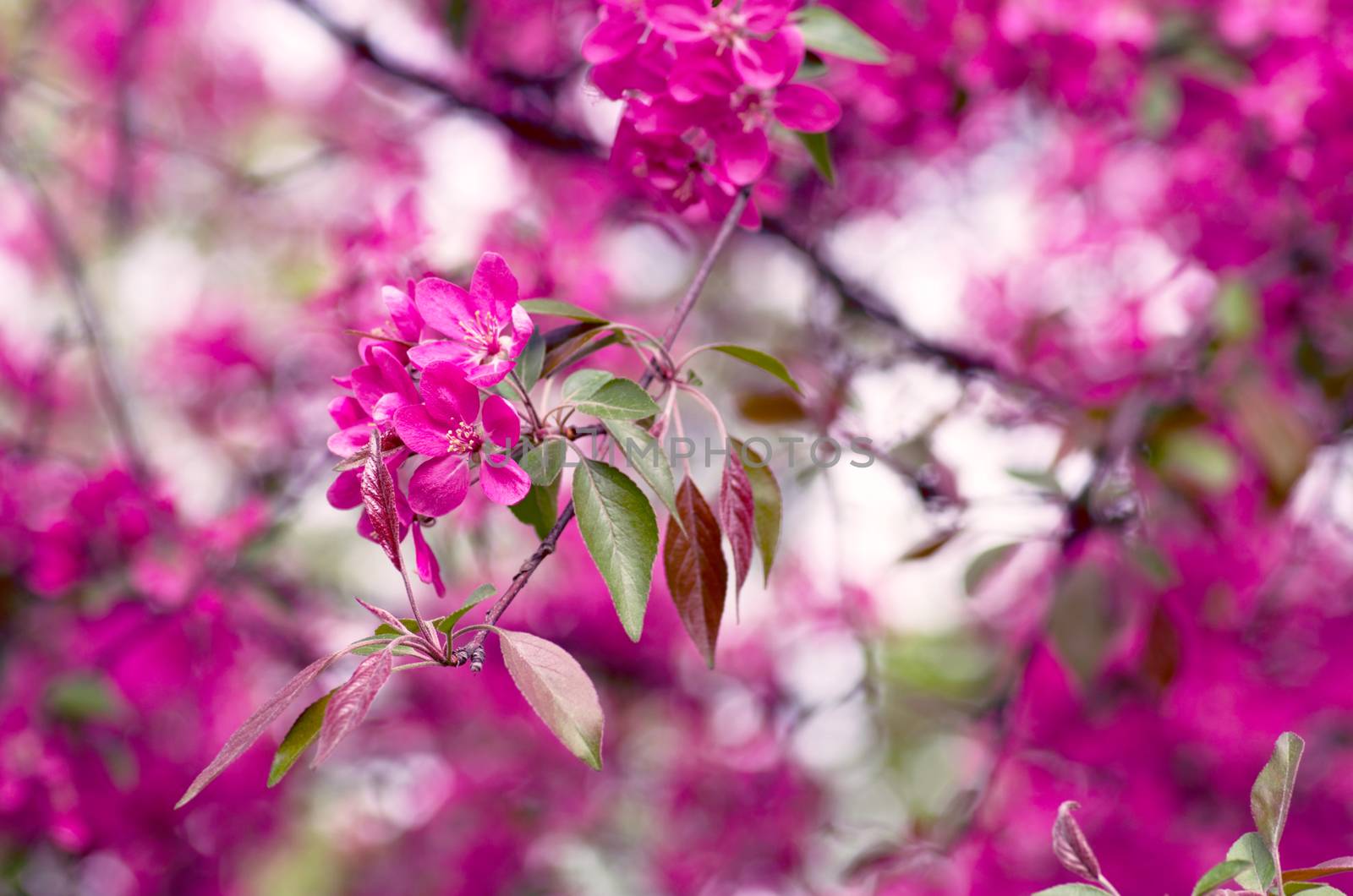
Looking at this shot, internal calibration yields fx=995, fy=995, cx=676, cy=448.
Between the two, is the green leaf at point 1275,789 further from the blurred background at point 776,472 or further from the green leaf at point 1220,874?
the blurred background at point 776,472

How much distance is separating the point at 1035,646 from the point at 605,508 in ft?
2.90

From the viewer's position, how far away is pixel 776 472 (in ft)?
5.87

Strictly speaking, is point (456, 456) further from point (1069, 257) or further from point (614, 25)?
point (1069, 257)

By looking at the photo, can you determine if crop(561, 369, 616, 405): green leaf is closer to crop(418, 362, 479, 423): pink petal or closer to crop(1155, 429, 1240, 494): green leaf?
crop(418, 362, 479, 423): pink petal

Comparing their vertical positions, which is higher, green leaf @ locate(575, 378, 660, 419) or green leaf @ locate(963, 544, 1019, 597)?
green leaf @ locate(575, 378, 660, 419)

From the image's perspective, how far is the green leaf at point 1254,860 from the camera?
19.0 inches

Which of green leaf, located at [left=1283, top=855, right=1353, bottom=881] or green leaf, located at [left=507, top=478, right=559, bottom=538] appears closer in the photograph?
green leaf, located at [left=1283, top=855, right=1353, bottom=881]

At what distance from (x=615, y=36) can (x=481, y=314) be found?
0.78ft

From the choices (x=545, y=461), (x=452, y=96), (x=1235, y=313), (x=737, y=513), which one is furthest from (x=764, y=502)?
(x=452, y=96)

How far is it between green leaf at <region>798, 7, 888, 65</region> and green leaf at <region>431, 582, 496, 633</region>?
48 centimetres

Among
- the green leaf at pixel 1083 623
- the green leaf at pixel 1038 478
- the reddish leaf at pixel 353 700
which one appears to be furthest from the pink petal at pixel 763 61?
the green leaf at pixel 1083 623

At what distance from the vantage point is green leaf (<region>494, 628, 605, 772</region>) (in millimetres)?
459

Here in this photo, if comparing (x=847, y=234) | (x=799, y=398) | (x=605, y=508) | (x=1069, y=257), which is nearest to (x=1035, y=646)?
(x=799, y=398)

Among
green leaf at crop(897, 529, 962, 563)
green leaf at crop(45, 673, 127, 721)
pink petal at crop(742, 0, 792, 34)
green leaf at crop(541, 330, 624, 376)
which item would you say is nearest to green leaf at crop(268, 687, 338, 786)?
green leaf at crop(541, 330, 624, 376)
